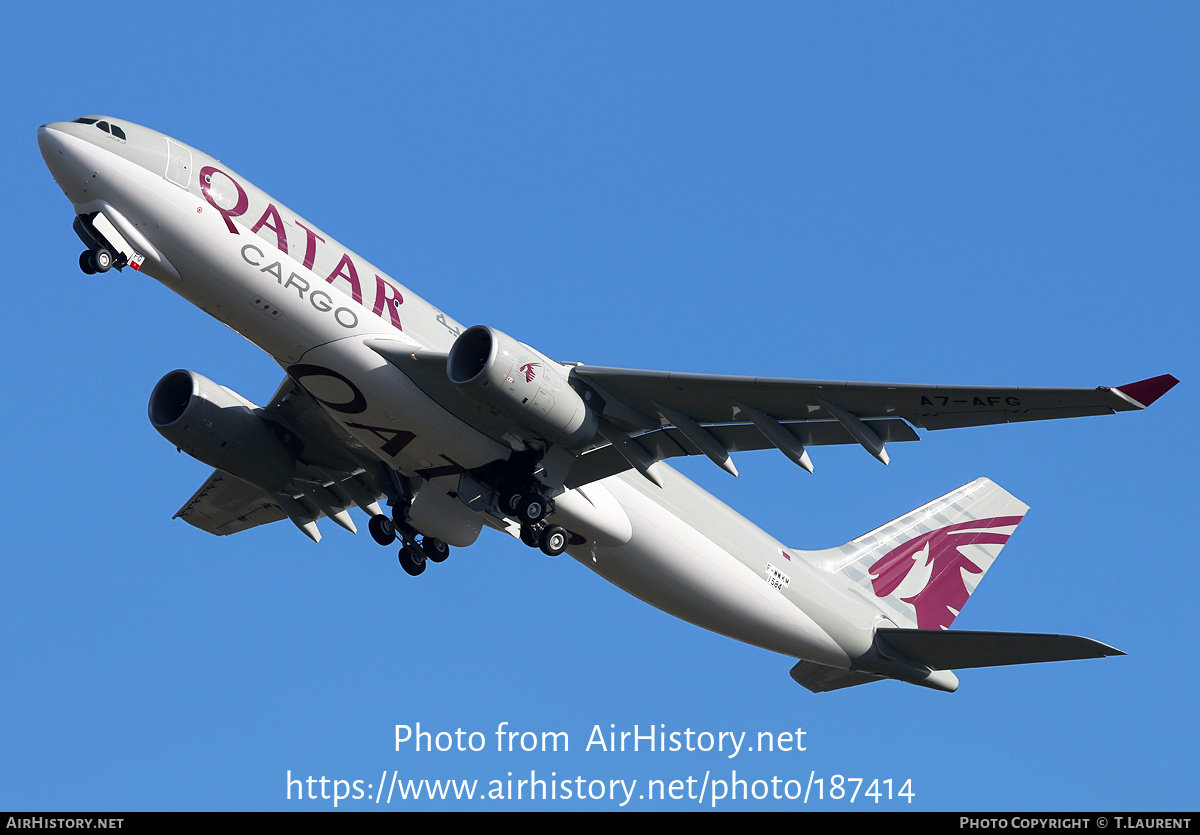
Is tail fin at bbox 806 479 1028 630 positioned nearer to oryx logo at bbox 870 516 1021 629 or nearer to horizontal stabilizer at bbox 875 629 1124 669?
oryx logo at bbox 870 516 1021 629

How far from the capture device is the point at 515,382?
20078 mm

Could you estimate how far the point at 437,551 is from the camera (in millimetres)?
24438

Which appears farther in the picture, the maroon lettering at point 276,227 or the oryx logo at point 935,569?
the oryx logo at point 935,569

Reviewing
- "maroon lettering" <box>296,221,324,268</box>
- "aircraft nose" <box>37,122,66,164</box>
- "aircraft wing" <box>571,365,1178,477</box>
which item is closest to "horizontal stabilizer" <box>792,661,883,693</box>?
"aircraft wing" <box>571,365,1178,477</box>

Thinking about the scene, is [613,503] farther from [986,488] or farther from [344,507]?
[986,488]

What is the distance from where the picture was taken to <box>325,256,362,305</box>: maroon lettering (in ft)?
68.4

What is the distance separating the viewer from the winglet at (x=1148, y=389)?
52.0ft

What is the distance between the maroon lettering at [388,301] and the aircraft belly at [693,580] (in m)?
5.10

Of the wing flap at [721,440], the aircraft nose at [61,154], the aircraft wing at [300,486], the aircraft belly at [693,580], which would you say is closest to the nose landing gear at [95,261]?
the aircraft nose at [61,154]

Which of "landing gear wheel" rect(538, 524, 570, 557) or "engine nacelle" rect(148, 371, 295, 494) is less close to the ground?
"engine nacelle" rect(148, 371, 295, 494)

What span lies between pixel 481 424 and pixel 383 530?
4490 millimetres

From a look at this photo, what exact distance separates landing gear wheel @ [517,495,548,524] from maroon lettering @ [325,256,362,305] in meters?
4.50

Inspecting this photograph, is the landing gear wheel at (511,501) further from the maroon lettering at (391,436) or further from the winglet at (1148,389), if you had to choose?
the winglet at (1148,389)

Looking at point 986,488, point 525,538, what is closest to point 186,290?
point 525,538
